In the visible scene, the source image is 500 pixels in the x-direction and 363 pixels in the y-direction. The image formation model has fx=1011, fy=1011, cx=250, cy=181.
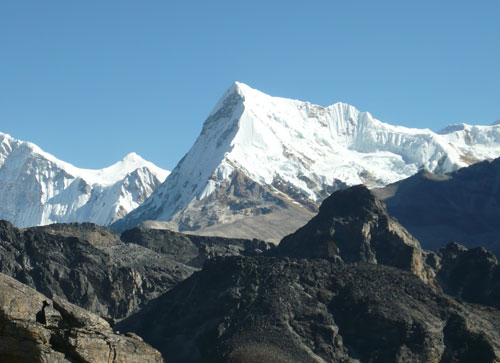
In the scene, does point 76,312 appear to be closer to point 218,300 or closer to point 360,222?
point 218,300

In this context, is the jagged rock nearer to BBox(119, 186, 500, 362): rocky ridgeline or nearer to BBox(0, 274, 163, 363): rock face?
BBox(119, 186, 500, 362): rocky ridgeline

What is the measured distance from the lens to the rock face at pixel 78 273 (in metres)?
161

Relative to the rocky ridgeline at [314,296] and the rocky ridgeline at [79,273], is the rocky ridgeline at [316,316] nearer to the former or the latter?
the rocky ridgeline at [314,296]

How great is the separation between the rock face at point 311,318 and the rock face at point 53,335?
72488mm

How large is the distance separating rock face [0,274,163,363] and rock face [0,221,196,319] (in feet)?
387

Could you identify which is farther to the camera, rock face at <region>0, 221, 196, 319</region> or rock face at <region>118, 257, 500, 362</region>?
rock face at <region>0, 221, 196, 319</region>

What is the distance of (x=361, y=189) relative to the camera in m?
187

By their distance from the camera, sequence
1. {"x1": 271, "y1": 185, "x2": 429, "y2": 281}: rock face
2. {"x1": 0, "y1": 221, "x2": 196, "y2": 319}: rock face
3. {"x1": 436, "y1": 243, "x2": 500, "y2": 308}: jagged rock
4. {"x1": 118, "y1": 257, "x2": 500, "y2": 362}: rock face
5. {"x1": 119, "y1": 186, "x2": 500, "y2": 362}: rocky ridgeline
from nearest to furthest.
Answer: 1. {"x1": 118, "y1": 257, "x2": 500, "y2": 362}: rock face
2. {"x1": 119, "y1": 186, "x2": 500, "y2": 362}: rocky ridgeline
3. {"x1": 436, "y1": 243, "x2": 500, "y2": 308}: jagged rock
4. {"x1": 0, "y1": 221, "x2": 196, "y2": 319}: rock face
5. {"x1": 271, "y1": 185, "x2": 429, "y2": 281}: rock face

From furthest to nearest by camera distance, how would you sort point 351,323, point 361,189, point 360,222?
1. point 361,189
2. point 360,222
3. point 351,323

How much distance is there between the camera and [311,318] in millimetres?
123688

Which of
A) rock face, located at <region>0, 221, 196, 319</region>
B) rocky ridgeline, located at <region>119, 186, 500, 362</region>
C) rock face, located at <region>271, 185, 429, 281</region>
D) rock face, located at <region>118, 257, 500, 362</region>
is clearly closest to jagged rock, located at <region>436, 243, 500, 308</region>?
rocky ridgeline, located at <region>119, 186, 500, 362</region>

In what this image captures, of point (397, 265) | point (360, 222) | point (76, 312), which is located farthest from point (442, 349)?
point (76, 312)

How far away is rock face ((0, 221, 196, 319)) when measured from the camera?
16062 cm

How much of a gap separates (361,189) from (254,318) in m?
70.8
